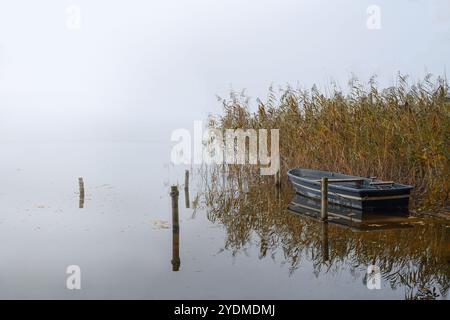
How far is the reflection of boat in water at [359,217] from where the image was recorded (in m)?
12.7

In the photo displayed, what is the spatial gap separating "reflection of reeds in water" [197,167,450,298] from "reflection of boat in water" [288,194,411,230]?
41 centimetres

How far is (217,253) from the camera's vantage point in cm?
1119

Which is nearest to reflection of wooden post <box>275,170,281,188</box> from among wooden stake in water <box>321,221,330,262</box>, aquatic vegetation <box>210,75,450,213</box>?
aquatic vegetation <box>210,75,450,213</box>

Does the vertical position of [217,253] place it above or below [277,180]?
below

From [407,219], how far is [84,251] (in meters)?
8.15

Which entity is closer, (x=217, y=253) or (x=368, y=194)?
(x=217, y=253)

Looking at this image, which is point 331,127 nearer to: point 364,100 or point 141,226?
point 364,100

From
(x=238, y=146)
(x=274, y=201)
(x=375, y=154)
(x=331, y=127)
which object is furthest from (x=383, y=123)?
(x=238, y=146)

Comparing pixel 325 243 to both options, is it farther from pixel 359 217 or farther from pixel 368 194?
pixel 368 194

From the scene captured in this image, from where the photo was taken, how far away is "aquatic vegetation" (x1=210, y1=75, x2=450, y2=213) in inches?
548

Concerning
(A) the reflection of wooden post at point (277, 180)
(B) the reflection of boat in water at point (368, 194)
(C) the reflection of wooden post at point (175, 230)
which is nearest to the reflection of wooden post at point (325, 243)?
(B) the reflection of boat in water at point (368, 194)

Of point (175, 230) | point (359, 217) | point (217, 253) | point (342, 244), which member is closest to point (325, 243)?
point (342, 244)

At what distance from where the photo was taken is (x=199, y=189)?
21.6 meters

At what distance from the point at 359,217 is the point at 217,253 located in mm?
4496
